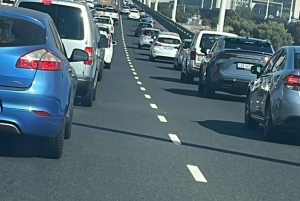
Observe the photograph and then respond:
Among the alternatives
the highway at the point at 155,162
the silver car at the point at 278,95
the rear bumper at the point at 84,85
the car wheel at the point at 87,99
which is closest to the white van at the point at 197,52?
the highway at the point at 155,162

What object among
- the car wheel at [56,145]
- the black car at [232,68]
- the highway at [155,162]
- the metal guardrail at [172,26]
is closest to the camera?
the highway at [155,162]

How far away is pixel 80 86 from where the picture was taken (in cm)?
1599

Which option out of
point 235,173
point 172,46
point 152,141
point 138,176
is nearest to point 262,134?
point 152,141

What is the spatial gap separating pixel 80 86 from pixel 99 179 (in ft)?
22.8

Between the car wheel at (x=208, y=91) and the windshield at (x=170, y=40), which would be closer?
the car wheel at (x=208, y=91)

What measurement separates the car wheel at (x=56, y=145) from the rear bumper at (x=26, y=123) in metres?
0.38

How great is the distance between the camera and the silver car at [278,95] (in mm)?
13234

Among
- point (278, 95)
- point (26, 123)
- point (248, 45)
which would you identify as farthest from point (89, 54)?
point (248, 45)

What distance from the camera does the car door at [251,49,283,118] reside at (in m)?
14.6

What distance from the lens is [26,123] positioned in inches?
371

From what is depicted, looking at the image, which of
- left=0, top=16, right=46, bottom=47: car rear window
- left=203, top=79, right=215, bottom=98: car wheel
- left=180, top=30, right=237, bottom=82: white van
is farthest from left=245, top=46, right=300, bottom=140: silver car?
left=180, top=30, right=237, bottom=82: white van

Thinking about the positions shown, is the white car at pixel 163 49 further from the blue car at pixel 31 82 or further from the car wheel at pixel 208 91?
the blue car at pixel 31 82

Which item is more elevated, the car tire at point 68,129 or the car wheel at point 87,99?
the car tire at point 68,129

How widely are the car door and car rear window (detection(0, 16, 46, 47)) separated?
17.7 ft
